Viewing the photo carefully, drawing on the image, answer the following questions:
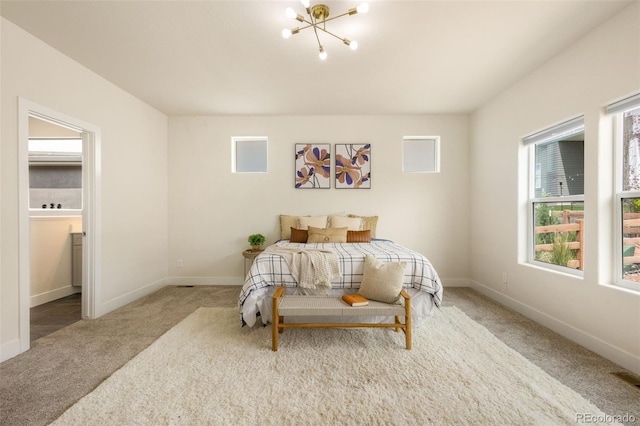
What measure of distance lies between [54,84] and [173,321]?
253 cm

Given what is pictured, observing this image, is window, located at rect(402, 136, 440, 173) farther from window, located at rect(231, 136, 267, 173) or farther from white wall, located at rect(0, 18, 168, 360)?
white wall, located at rect(0, 18, 168, 360)

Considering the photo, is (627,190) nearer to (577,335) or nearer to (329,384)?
(577,335)

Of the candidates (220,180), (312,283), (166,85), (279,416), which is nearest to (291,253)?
(312,283)

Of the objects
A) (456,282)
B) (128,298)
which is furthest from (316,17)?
(456,282)

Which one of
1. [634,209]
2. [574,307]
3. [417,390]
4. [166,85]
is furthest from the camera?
[166,85]

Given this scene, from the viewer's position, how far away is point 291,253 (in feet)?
8.80

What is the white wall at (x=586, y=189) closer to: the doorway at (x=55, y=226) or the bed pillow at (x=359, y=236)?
the bed pillow at (x=359, y=236)

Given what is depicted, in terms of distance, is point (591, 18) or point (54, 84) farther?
point (54, 84)

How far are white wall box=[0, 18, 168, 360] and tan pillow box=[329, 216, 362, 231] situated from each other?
2.64m

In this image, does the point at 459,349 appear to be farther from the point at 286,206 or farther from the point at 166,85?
the point at 166,85

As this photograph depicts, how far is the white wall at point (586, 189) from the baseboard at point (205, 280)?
3.65m

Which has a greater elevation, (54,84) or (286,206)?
(54,84)

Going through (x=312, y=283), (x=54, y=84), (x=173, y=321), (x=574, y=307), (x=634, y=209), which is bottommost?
Result: (x=173, y=321)

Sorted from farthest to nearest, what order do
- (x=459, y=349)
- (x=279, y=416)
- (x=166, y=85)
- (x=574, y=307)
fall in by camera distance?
(x=166, y=85) → (x=574, y=307) → (x=459, y=349) → (x=279, y=416)
